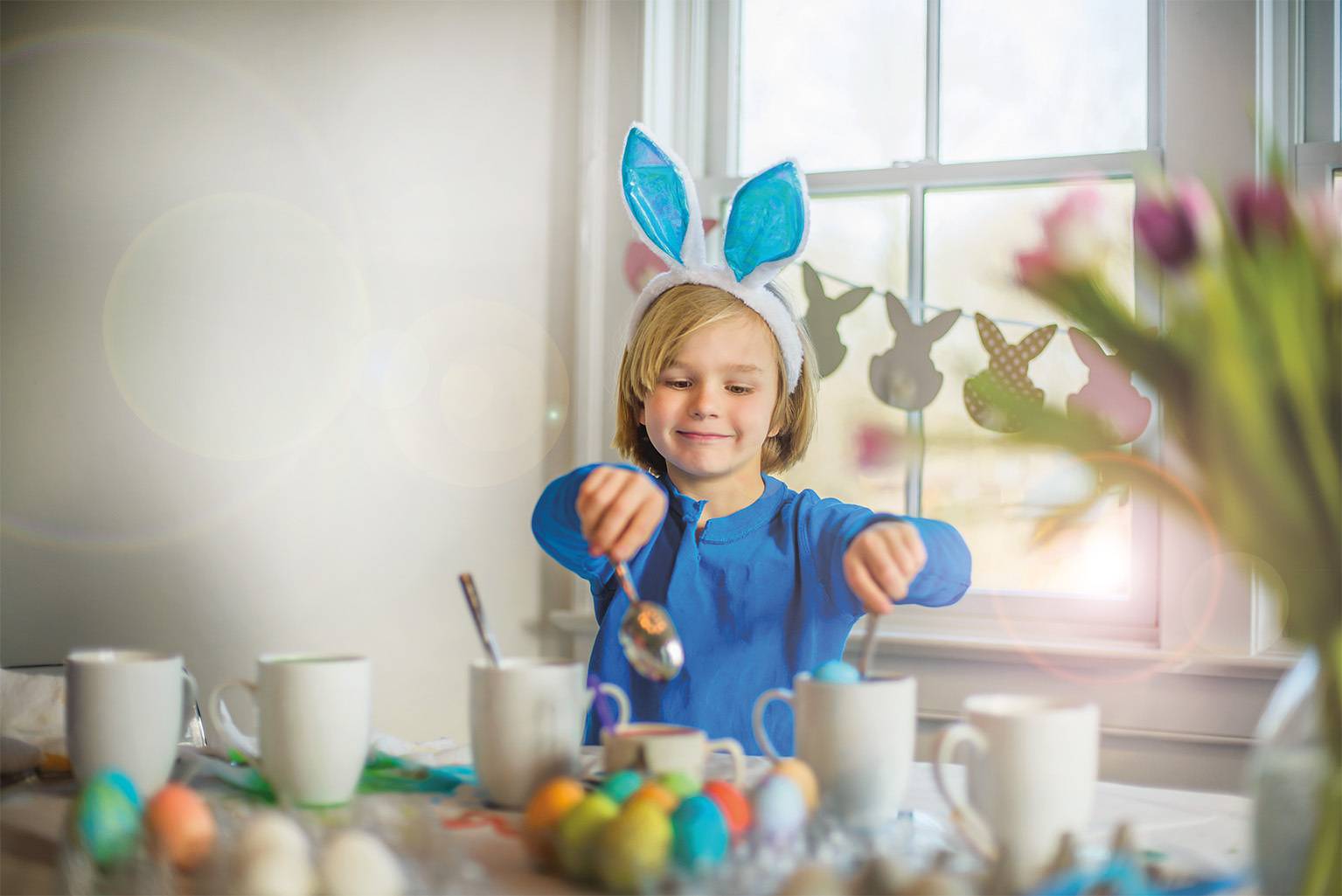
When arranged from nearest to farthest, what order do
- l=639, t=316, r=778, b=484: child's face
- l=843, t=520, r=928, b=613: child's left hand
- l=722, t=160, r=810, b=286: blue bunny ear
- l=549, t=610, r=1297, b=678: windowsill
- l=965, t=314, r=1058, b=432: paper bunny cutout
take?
l=843, t=520, r=928, b=613: child's left hand, l=722, t=160, r=810, b=286: blue bunny ear, l=639, t=316, r=778, b=484: child's face, l=549, t=610, r=1297, b=678: windowsill, l=965, t=314, r=1058, b=432: paper bunny cutout

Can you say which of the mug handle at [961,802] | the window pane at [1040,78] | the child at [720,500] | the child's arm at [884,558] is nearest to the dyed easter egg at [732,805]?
the mug handle at [961,802]

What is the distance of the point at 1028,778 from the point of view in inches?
24.3

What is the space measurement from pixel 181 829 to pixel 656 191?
0.84m

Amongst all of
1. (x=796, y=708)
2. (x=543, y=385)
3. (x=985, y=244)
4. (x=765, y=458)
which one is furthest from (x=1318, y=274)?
(x=543, y=385)

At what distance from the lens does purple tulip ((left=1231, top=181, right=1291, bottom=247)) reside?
52 cm

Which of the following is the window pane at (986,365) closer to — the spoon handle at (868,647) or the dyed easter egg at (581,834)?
the spoon handle at (868,647)

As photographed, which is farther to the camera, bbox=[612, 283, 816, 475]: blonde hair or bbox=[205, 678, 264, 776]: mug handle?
bbox=[612, 283, 816, 475]: blonde hair

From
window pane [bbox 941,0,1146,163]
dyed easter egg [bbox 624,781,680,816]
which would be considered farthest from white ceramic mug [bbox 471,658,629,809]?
window pane [bbox 941,0,1146,163]

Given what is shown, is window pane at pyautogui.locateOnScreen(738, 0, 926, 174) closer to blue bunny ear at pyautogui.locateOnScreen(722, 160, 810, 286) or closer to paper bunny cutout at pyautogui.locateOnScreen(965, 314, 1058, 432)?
paper bunny cutout at pyautogui.locateOnScreen(965, 314, 1058, 432)

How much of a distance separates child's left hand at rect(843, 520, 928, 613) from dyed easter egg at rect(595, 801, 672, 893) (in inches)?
12.6

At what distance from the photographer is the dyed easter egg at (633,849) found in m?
0.58

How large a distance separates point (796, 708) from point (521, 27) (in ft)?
5.21

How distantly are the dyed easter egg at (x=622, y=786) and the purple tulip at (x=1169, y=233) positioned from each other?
41 centimetres

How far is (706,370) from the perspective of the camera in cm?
128
